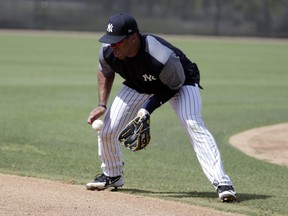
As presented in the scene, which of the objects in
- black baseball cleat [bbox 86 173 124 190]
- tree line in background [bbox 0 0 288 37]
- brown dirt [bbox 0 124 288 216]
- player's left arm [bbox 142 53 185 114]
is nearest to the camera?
brown dirt [bbox 0 124 288 216]

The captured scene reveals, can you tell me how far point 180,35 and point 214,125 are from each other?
31.1 meters

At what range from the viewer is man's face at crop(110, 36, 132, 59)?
19.2 feet

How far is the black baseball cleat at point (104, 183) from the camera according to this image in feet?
21.3

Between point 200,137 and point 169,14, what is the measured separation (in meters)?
38.4

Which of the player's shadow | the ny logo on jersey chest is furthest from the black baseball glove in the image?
the player's shadow

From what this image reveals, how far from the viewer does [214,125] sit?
11.8 m

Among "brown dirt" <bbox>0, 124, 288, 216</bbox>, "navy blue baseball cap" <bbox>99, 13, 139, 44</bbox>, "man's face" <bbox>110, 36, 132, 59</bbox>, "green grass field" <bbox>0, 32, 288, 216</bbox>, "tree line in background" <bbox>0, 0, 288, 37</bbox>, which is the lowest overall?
"tree line in background" <bbox>0, 0, 288, 37</bbox>

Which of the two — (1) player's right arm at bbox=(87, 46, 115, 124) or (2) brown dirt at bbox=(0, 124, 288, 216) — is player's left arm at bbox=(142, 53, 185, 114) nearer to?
(1) player's right arm at bbox=(87, 46, 115, 124)

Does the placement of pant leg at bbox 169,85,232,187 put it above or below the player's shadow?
above

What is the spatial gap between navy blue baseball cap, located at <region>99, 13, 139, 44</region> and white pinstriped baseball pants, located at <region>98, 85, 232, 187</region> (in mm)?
716

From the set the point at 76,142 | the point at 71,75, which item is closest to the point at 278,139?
the point at 76,142

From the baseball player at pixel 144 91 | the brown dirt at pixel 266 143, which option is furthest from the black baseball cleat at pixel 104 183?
the brown dirt at pixel 266 143

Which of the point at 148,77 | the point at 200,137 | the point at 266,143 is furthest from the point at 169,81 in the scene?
the point at 266,143

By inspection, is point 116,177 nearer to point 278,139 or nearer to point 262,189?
point 262,189
